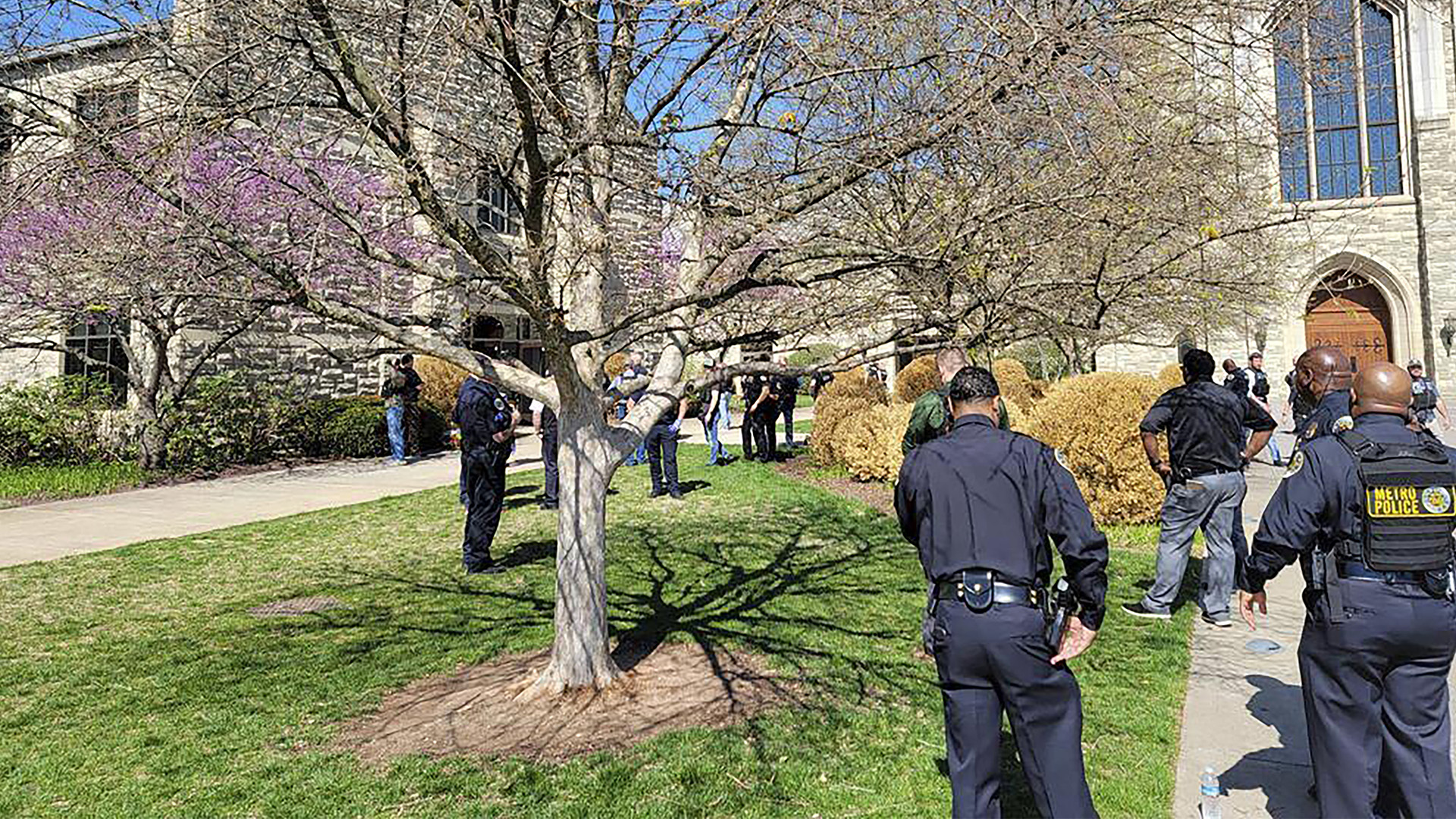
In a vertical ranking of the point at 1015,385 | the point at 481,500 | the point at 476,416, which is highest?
the point at 1015,385

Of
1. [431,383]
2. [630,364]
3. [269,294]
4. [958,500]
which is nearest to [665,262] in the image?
[269,294]

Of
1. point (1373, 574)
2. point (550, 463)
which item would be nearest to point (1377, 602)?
point (1373, 574)

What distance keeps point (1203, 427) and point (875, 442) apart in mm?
6871

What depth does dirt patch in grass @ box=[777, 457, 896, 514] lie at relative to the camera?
1110 cm

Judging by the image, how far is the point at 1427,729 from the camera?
288 centimetres

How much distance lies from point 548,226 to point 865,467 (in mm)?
9350

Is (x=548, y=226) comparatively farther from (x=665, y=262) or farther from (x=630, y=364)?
(x=630, y=364)

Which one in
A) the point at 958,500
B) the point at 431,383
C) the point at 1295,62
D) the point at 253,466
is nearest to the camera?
the point at 958,500

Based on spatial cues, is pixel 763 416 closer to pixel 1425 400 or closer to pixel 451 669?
pixel 451 669

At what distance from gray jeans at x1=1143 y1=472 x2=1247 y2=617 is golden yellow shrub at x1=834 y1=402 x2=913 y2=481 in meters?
5.98

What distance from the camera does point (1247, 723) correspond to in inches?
163

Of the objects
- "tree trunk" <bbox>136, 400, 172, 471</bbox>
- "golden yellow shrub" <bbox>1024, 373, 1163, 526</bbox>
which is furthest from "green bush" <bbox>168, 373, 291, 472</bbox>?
"golden yellow shrub" <bbox>1024, 373, 1163, 526</bbox>

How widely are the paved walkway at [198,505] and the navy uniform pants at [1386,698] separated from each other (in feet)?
33.3

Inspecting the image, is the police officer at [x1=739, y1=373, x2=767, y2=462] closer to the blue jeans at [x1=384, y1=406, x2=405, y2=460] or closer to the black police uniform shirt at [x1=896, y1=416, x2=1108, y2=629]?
the blue jeans at [x1=384, y1=406, x2=405, y2=460]
